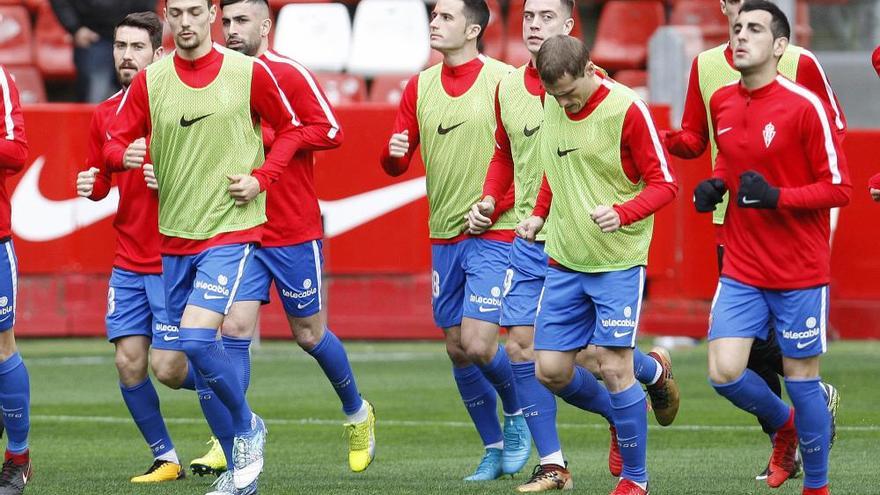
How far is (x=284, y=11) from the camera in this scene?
18.3 m

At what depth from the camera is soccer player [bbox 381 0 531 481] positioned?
8891 mm

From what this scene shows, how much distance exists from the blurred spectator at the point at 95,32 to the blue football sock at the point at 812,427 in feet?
36.8

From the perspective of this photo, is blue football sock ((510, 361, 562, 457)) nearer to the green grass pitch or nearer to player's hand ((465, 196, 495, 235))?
the green grass pitch

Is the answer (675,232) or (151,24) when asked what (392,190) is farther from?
(151,24)

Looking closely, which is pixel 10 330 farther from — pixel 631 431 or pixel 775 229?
pixel 775 229

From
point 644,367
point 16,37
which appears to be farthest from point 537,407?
point 16,37

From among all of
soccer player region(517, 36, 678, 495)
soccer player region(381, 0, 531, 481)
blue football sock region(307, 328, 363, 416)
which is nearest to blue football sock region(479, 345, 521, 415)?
soccer player region(381, 0, 531, 481)

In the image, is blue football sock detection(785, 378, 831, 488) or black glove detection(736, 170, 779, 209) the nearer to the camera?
black glove detection(736, 170, 779, 209)

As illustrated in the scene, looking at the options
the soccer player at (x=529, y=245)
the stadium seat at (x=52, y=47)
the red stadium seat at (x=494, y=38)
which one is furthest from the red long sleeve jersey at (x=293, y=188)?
the stadium seat at (x=52, y=47)

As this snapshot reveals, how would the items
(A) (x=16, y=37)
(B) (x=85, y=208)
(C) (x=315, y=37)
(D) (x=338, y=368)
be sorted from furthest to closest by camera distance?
(A) (x=16, y=37) < (C) (x=315, y=37) < (B) (x=85, y=208) < (D) (x=338, y=368)

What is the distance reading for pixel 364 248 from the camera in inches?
619

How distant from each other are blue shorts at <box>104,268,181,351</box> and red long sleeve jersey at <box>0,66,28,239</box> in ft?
3.11

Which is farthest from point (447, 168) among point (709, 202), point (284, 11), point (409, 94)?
point (284, 11)

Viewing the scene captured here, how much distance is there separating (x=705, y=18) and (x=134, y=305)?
975 cm
